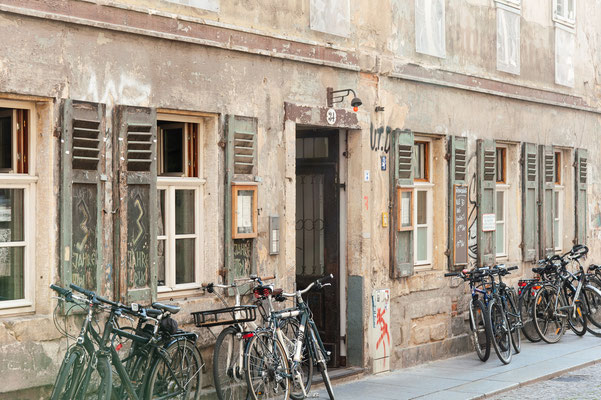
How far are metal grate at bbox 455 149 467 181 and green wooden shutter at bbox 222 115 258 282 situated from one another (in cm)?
414

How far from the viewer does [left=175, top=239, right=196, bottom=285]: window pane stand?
30.4 ft

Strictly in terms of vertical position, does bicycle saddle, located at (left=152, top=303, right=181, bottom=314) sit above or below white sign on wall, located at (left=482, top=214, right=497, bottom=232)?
below

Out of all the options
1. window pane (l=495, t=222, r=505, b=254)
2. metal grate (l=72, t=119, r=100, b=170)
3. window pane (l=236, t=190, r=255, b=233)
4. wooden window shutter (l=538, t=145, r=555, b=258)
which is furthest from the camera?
wooden window shutter (l=538, t=145, r=555, b=258)

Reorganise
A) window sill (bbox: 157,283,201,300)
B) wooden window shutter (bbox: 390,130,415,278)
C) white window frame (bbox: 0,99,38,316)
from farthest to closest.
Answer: wooden window shutter (bbox: 390,130,415,278) < window sill (bbox: 157,283,201,300) < white window frame (bbox: 0,99,38,316)

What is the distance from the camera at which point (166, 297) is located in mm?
9031

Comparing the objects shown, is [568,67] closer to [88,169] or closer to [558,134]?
[558,134]

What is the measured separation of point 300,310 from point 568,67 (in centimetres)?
843

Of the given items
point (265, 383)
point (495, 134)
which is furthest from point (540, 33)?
point (265, 383)

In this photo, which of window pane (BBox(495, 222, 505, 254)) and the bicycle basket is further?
window pane (BBox(495, 222, 505, 254))

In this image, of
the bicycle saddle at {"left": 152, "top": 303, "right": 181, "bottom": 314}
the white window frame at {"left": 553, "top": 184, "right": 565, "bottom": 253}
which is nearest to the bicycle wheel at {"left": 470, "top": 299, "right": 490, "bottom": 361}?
the white window frame at {"left": 553, "top": 184, "right": 565, "bottom": 253}

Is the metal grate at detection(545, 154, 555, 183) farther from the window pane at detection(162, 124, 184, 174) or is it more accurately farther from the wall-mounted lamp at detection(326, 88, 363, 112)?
the window pane at detection(162, 124, 184, 174)

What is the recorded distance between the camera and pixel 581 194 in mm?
16391

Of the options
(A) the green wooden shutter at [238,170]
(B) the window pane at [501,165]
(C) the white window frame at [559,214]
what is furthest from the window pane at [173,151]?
(C) the white window frame at [559,214]

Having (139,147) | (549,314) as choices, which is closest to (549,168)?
(549,314)
